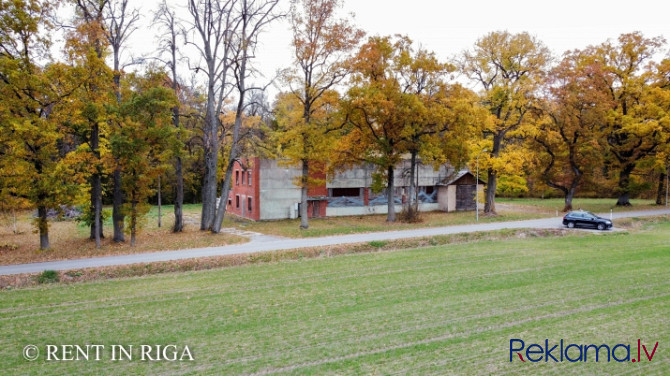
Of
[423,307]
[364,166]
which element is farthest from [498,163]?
[423,307]

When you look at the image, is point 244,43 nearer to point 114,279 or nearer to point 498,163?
point 114,279

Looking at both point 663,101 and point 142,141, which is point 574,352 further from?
point 663,101

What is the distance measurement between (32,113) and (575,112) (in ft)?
131

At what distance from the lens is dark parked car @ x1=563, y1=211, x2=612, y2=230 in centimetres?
2867

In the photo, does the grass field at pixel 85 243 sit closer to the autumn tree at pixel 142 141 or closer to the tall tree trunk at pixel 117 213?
the tall tree trunk at pixel 117 213

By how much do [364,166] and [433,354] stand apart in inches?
1215

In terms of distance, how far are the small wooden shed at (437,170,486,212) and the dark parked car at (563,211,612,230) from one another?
1360 centimetres

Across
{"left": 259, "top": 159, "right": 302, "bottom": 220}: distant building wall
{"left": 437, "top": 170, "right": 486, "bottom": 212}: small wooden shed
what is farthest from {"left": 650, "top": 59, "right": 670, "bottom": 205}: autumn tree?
{"left": 259, "top": 159, "right": 302, "bottom": 220}: distant building wall

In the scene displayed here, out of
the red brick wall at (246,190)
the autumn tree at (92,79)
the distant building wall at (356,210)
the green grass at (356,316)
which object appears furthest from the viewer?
the distant building wall at (356,210)

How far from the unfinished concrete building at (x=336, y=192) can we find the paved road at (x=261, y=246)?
6.58m

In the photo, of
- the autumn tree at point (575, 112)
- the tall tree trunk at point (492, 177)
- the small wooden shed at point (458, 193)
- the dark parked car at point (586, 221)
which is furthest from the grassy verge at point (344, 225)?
the autumn tree at point (575, 112)

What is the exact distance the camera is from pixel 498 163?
34.5 meters

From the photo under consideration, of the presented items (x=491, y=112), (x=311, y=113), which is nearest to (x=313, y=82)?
(x=311, y=113)

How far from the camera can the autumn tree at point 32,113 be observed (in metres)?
18.5
